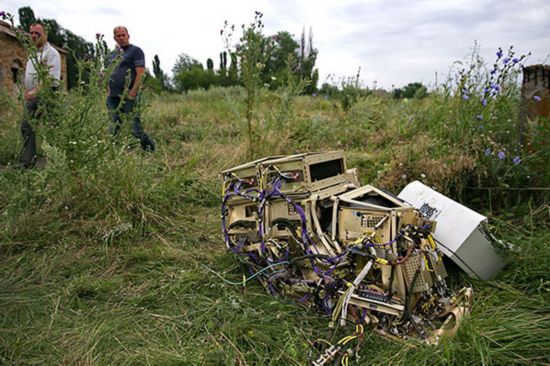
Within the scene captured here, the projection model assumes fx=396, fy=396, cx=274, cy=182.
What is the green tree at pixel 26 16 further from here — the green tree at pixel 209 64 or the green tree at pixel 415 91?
the green tree at pixel 415 91

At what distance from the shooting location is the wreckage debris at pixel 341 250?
6.97 ft

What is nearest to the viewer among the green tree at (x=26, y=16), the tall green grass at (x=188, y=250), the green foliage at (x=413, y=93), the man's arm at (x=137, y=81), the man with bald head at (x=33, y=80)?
the tall green grass at (x=188, y=250)

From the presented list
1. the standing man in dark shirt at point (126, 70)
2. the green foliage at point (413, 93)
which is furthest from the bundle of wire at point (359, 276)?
the green foliage at point (413, 93)

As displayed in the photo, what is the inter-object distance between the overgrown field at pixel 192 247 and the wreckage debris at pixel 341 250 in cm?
13

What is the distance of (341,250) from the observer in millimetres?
2352

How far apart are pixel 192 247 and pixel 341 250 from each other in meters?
1.46

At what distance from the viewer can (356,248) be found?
222 cm

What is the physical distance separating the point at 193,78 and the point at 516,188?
32.3m

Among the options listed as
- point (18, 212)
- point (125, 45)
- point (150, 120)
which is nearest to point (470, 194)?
point (18, 212)

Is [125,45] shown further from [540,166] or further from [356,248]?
[540,166]

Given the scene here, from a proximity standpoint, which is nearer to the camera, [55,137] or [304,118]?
[55,137]

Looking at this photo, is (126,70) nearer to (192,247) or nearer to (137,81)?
(137,81)

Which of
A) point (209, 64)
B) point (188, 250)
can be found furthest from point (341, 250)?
point (209, 64)

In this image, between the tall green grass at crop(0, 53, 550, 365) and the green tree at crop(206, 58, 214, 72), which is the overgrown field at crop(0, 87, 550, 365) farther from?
the green tree at crop(206, 58, 214, 72)
